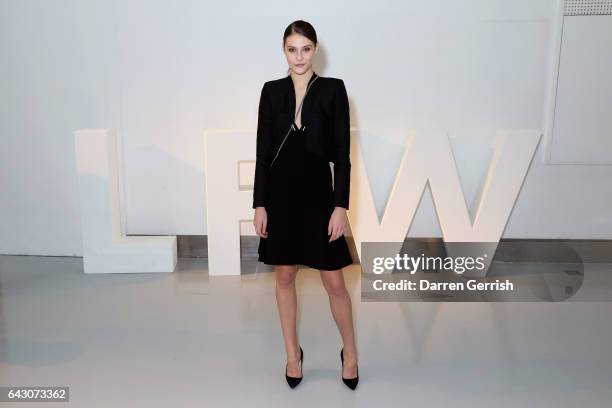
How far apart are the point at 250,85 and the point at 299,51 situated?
1.94 metres

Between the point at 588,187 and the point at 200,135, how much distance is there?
2.86 m

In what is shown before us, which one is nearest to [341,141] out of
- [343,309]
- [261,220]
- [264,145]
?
[264,145]

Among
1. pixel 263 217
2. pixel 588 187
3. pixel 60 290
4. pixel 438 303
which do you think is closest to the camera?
pixel 263 217

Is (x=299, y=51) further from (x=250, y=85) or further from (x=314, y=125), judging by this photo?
(x=250, y=85)

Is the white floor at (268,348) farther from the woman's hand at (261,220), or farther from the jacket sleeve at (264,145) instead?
the jacket sleeve at (264,145)

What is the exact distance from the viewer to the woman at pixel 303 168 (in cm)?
228

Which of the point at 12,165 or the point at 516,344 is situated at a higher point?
the point at 12,165

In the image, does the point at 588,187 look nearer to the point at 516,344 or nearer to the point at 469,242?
the point at 469,242

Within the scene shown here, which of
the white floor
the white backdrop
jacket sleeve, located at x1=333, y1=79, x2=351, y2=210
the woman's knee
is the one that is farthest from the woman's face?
the white backdrop

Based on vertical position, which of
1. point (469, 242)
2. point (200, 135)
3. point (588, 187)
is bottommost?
point (469, 242)

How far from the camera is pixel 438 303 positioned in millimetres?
3520

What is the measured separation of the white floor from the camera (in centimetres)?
246

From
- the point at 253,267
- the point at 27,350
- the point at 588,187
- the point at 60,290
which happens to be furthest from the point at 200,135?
the point at 588,187

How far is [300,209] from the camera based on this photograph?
7.65 ft
